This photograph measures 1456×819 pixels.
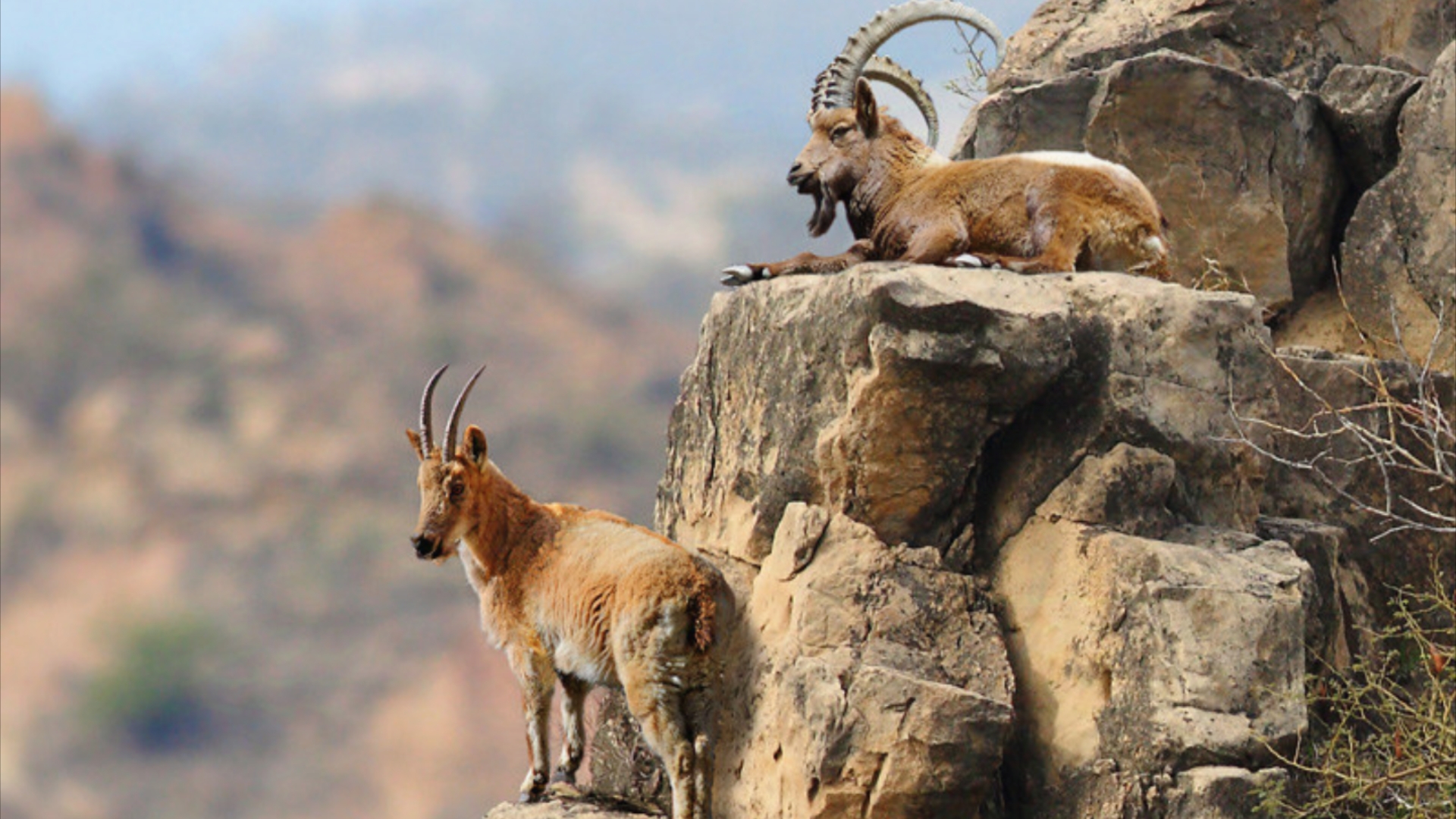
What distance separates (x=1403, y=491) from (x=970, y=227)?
10.9ft

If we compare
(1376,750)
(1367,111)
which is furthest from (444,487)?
(1367,111)

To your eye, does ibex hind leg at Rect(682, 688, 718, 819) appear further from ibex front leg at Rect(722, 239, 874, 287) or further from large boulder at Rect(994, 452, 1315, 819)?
ibex front leg at Rect(722, 239, 874, 287)

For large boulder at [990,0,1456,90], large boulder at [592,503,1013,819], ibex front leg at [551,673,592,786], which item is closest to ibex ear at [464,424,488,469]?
ibex front leg at [551,673,592,786]

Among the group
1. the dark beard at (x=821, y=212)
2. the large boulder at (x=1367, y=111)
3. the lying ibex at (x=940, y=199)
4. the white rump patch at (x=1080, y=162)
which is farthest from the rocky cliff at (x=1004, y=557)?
the large boulder at (x=1367, y=111)

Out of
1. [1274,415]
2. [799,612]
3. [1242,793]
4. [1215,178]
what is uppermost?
[1215,178]

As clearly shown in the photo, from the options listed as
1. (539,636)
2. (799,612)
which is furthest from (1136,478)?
(539,636)

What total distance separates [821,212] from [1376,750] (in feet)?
13.6

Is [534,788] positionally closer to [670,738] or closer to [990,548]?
[670,738]

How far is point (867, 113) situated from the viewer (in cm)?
1078

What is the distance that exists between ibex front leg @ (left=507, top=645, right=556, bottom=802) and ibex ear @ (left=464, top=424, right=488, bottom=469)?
1.01 m

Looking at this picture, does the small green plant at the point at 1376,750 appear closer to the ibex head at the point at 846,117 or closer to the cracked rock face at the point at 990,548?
the cracked rock face at the point at 990,548

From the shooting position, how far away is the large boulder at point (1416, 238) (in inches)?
499

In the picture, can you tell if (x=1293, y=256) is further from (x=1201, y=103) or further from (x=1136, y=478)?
(x=1136, y=478)

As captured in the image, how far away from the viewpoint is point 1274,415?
9.64 m
